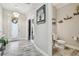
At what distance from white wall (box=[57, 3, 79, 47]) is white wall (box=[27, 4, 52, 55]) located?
0.57 ft

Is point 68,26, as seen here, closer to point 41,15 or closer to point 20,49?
point 41,15

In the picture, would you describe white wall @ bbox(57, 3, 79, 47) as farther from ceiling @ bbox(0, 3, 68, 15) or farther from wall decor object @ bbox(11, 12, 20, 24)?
wall decor object @ bbox(11, 12, 20, 24)

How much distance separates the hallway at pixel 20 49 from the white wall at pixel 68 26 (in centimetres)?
58

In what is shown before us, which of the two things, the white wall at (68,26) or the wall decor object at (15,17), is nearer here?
the white wall at (68,26)

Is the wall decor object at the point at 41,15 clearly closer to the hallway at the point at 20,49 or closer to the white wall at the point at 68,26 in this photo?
the white wall at the point at 68,26

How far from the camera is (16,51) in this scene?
2.08m

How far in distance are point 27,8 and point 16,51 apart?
0.84m

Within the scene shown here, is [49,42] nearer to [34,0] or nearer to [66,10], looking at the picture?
[66,10]

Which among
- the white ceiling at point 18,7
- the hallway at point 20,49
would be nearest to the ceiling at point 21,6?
the white ceiling at point 18,7

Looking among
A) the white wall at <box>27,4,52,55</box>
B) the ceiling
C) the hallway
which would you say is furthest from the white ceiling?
the hallway

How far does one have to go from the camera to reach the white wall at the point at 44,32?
2070 millimetres

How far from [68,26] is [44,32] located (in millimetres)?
462

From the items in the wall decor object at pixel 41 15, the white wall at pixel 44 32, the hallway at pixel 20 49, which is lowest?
the hallway at pixel 20 49

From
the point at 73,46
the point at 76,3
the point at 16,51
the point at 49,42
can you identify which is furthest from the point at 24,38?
the point at 76,3
